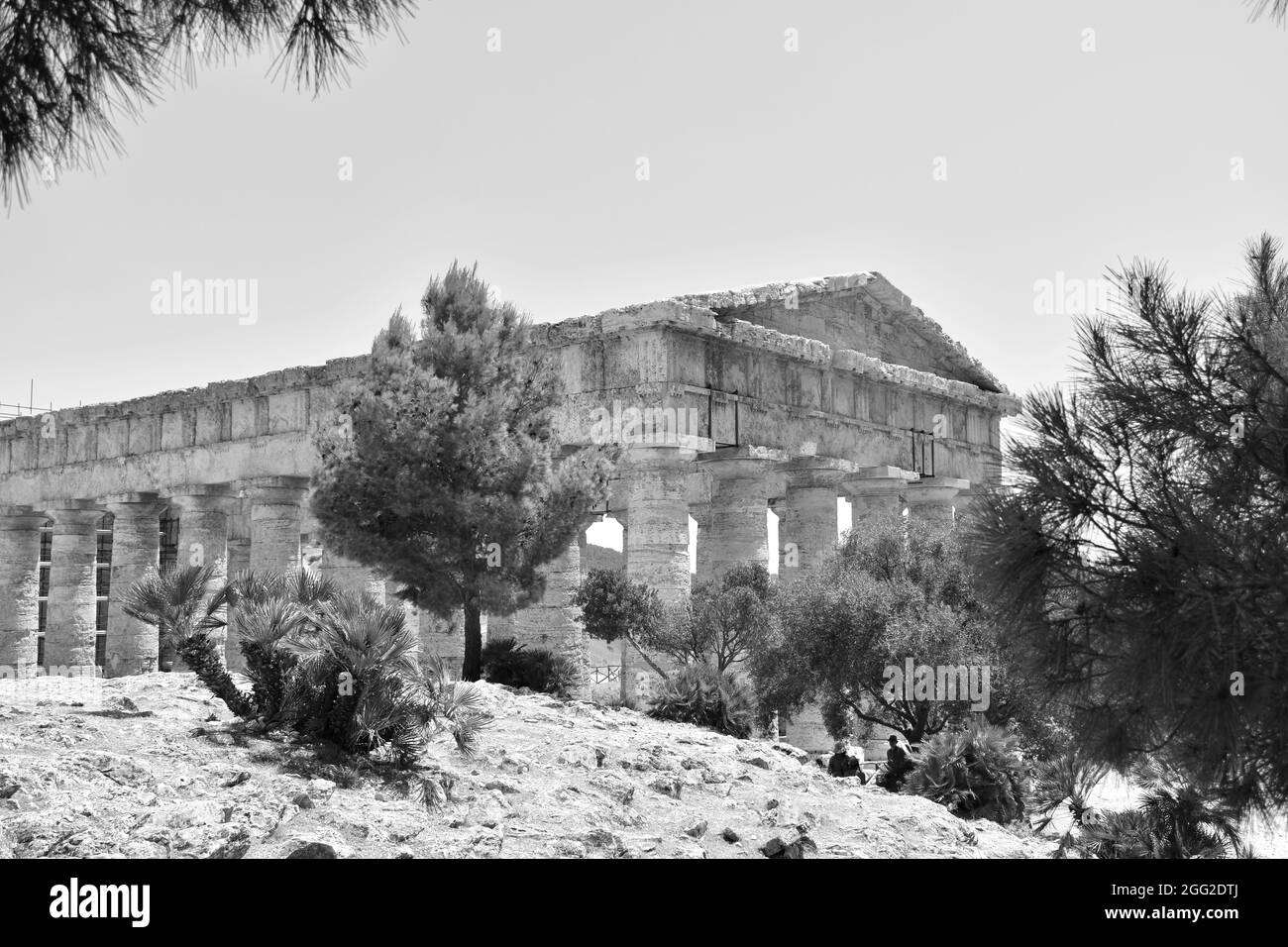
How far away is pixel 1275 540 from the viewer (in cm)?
677

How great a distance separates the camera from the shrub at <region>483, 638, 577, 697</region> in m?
18.8

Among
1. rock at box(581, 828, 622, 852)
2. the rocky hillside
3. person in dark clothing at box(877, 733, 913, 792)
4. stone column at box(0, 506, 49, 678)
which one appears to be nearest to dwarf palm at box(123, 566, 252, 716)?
the rocky hillside

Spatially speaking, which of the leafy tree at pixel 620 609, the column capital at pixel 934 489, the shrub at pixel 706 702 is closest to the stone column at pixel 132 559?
→ the leafy tree at pixel 620 609

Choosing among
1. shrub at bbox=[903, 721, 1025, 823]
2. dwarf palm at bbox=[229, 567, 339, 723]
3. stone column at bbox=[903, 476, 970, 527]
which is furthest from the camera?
stone column at bbox=[903, 476, 970, 527]

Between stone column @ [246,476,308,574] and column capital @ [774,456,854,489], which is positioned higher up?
column capital @ [774,456,854,489]

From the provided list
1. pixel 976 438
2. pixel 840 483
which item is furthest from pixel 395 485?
pixel 976 438

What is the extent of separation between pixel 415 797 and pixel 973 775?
7.79 m

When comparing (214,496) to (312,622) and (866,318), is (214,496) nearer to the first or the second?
(866,318)

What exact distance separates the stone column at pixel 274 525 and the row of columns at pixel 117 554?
0.06 feet

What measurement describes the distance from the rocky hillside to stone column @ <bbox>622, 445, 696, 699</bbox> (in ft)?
18.5

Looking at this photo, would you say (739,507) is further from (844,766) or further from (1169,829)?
(1169,829)

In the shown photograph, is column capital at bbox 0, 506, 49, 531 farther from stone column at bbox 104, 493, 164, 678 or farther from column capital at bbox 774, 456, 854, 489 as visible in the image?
column capital at bbox 774, 456, 854, 489

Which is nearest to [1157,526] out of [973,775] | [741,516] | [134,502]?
→ [973,775]
